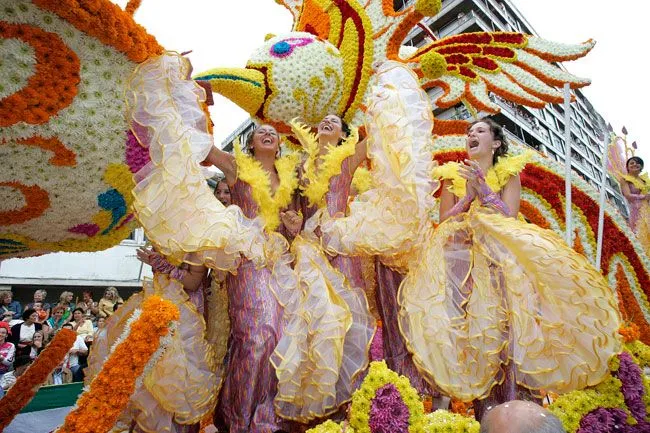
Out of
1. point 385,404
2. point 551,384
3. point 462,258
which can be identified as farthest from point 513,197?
point 385,404

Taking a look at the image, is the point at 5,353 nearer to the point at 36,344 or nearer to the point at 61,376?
the point at 36,344

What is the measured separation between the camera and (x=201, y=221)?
200 centimetres

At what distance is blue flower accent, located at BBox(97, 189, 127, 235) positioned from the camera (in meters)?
1.72

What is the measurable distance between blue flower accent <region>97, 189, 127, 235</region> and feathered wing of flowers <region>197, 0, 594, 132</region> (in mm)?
1625

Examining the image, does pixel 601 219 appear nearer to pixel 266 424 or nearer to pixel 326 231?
pixel 326 231

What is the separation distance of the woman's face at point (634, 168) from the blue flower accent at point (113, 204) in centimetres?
478

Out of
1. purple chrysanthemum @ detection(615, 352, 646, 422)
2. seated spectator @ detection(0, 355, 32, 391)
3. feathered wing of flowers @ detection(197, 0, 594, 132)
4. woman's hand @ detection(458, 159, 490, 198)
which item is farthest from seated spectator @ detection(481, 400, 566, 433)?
seated spectator @ detection(0, 355, 32, 391)

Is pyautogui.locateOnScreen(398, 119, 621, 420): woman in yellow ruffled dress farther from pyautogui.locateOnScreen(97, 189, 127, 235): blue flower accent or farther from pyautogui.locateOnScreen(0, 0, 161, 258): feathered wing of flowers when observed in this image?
pyautogui.locateOnScreen(0, 0, 161, 258): feathered wing of flowers

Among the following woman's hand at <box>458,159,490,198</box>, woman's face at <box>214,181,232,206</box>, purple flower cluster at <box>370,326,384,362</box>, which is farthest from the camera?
woman's face at <box>214,181,232,206</box>

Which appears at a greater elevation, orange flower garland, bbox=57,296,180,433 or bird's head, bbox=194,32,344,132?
bird's head, bbox=194,32,344,132

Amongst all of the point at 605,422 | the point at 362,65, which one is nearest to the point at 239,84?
the point at 362,65

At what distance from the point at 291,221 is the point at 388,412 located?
1111mm

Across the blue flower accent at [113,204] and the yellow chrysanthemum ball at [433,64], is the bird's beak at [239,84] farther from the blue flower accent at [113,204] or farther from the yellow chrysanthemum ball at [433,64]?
the blue flower accent at [113,204]

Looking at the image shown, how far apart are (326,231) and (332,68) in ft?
5.33
